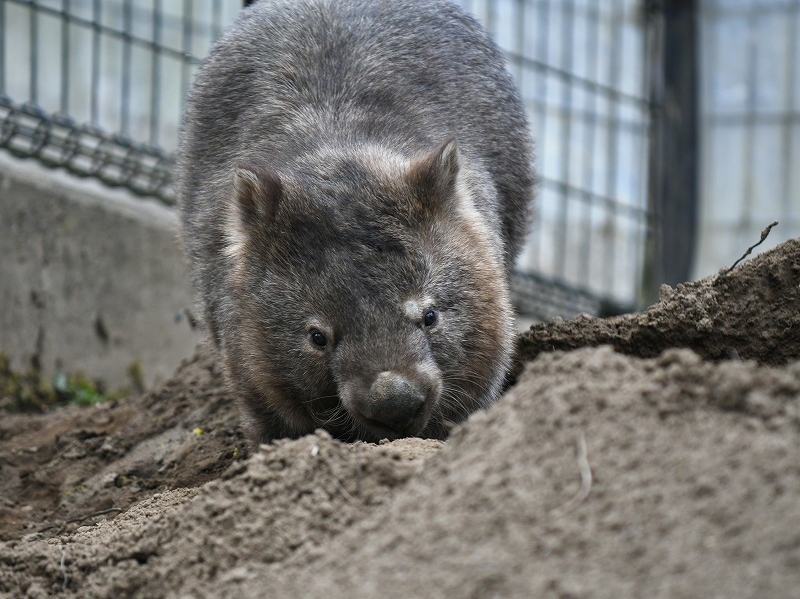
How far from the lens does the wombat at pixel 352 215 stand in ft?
11.7

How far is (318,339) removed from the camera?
3.65m

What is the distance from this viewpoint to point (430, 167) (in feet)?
12.7

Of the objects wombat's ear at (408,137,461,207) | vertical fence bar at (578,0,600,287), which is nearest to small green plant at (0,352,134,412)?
vertical fence bar at (578,0,600,287)

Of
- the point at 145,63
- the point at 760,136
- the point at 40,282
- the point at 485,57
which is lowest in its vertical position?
the point at 40,282

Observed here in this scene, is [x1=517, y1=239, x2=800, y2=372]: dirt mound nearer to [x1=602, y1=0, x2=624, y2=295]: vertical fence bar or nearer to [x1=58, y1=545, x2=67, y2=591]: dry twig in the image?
[x1=58, y1=545, x2=67, y2=591]: dry twig

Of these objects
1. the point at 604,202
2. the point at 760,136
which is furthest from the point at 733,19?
the point at 604,202

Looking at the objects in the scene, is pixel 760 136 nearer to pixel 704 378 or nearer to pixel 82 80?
pixel 82 80

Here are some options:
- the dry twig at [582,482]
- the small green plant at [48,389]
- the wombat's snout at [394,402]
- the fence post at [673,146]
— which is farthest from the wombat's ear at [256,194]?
the fence post at [673,146]

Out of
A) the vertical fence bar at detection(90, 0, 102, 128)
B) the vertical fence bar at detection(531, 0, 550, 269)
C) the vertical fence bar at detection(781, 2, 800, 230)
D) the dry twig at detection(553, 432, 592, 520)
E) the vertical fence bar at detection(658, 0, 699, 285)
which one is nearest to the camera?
the dry twig at detection(553, 432, 592, 520)

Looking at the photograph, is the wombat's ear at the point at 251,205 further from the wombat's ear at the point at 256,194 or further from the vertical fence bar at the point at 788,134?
the vertical fence bar at the point at 788,134

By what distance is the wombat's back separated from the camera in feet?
14.4

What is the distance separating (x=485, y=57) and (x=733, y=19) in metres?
5.10

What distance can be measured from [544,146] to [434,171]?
15.7 ft

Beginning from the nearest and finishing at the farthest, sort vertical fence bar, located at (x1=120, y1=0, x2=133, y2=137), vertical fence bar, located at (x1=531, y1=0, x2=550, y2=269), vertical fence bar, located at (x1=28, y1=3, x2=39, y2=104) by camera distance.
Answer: vertical fence bar, located at (x1=28, y1=3, x2=39, y2=104) < vertical fence bar, located at (x1=120, y1=0, x2=133, y2=137) < vertical fence bar, located at (x1=531, y1=0, x2=550, y2=269)
